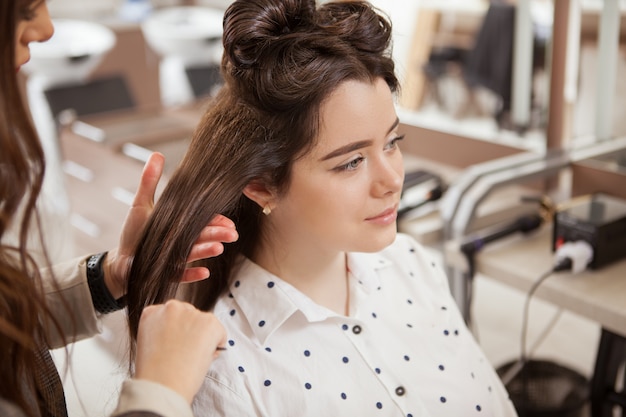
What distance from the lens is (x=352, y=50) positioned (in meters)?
1.08

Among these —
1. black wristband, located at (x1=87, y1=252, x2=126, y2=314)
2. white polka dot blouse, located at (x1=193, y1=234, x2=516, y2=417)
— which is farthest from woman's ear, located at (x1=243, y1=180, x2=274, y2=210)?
black wristband, located at (x1=87, y1=252, x2=126, y2=314)

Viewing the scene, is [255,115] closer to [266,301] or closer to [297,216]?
[297,216]

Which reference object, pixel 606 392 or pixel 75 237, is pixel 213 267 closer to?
pixel 606 392

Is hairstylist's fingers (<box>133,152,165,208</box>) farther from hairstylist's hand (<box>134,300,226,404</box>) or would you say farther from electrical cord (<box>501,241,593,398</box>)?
electrical cord (<box>501,241,593,398</box>)

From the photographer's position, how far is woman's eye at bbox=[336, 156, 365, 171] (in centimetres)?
107

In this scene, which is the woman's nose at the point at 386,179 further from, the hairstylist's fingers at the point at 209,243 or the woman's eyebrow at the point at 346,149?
the hairstylist's fingers at the point at 209,243

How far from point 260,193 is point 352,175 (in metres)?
0.14

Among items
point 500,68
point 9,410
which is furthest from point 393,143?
point 500,68

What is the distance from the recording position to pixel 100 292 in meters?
1.12

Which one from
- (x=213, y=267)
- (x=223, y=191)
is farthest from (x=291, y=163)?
(x=213, y=267)

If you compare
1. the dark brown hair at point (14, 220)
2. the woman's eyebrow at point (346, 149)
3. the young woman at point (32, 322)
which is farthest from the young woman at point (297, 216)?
the dark brown hair at point (14, 220)

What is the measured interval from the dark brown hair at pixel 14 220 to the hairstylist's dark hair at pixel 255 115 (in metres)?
0.21

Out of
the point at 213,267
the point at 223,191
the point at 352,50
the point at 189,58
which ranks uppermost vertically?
the point at 352,50

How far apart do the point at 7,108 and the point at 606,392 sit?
149cm
